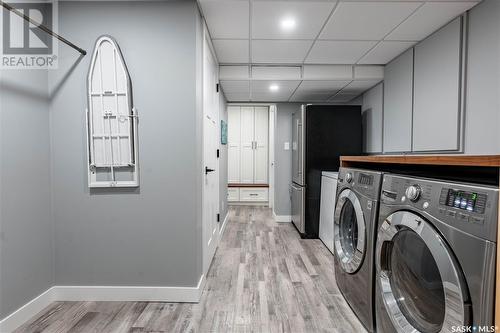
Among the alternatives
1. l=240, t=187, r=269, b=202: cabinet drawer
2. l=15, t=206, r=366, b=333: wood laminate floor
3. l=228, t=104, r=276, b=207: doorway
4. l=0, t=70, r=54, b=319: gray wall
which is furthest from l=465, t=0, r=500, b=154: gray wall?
l=240, t=187, r=269, b=202: cabinet drawer

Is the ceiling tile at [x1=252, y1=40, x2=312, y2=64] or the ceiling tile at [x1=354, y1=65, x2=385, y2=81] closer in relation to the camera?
the ceiling tile at [x1=252, y1=40, x2=312, y2=64]

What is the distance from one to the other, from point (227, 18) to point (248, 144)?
372cm

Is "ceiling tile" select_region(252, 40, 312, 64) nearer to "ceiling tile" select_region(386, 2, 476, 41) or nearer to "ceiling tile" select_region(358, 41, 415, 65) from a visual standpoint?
"ceiling tile" select_region(358, 41, 415, 65)

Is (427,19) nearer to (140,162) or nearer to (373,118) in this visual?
(373,118)

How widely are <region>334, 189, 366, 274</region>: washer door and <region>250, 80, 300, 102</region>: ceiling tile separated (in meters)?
1.96

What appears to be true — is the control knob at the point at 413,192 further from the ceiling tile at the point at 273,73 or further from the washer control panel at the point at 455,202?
the ceiling tile at the point at 273,73

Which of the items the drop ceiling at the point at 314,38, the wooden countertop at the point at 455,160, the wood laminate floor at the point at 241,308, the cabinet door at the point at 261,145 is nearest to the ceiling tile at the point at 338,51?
the drop ceiling at the point at 314,38

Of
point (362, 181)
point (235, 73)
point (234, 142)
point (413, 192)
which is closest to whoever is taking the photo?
point (413, 192)

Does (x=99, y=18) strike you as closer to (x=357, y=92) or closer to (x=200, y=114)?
(x=200, y=114)

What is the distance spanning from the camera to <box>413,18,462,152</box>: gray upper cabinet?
2.12 metres

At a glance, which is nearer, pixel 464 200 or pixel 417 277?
pixel 464 200

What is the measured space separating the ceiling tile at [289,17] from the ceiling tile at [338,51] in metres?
0.30

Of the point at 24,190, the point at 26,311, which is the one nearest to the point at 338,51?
the point at 24,190

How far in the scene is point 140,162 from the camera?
198cm
